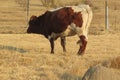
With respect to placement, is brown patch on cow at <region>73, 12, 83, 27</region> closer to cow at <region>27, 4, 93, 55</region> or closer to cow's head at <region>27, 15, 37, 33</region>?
cow at <region>27, 4, 93, 55</region>

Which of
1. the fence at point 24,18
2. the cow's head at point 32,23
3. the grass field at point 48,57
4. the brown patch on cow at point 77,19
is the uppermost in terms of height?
the brown patch on cow at point 77,19

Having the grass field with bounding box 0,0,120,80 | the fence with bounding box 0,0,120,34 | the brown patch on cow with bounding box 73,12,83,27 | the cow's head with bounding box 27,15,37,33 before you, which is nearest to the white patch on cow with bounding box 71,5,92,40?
the brown patch on cow with bounding box 73,12,83,27

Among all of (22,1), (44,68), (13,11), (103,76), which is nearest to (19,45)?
(44,68)

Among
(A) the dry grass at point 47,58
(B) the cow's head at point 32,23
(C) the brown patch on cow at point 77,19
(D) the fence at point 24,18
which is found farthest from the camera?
(D) the fence at point 24,18

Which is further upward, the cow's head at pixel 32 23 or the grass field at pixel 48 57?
the cow's head at pixel 32 23

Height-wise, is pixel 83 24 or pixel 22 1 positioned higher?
pixel 83 24

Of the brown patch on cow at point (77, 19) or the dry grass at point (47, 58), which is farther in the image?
the brown patch on cow at point (77, 19)

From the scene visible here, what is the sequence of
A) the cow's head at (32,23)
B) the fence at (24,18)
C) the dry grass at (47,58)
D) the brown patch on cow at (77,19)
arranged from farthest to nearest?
1. the fence at (24,18)
2. the cow's head at (32,23)
3. the brown patch on cow at (77,19)
4. the dry grass at (47,58)

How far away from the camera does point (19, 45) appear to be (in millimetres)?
17547

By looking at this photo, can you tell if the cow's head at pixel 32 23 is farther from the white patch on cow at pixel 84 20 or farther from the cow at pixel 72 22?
the white patch on cow at pixel 84 20

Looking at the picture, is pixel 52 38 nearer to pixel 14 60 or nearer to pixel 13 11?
pixel 14 60

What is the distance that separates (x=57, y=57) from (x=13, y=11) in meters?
22.8

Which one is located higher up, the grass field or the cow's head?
the cow's head

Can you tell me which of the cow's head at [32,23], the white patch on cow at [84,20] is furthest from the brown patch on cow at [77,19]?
the cow's head at [32,23]
